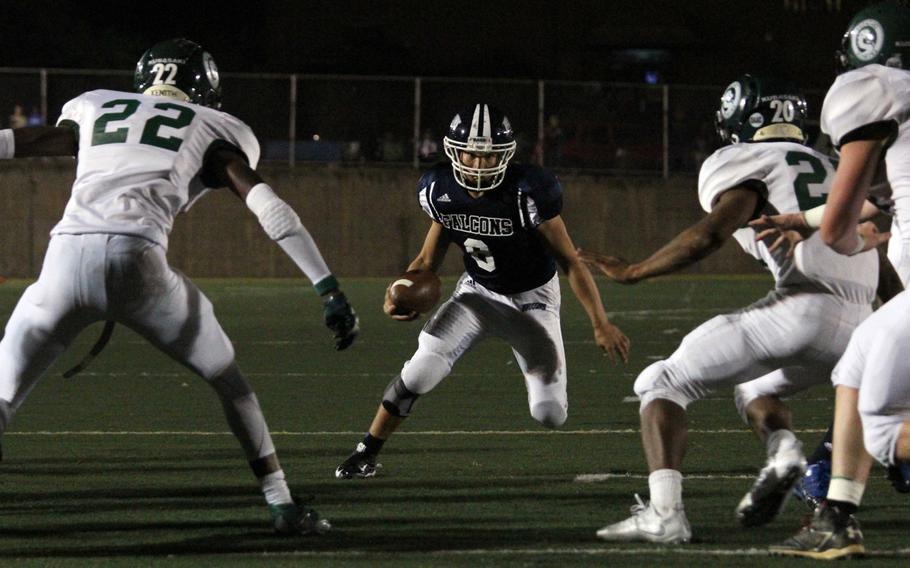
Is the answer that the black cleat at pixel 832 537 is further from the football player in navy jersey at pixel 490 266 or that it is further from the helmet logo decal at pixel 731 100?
the football player in navy jersey at pixel 490 266

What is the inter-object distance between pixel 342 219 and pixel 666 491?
640 inches

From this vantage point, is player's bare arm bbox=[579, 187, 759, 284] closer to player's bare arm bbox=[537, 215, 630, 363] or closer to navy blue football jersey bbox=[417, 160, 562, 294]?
player's bare arm bbox=[537, 215, 630, 363]

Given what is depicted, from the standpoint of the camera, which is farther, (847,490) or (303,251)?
(303,251)

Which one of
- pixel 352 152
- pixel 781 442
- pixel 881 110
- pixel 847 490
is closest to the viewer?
pixel 881 110

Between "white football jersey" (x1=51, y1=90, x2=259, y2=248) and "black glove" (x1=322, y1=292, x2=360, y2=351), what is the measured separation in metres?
0.64

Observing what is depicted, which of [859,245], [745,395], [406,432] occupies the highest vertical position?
[859,245]

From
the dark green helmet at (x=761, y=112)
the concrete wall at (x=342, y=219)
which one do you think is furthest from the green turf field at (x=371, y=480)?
the concrete wall at (x=342, y=219)

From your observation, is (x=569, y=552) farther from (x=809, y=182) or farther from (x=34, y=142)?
(x=34, y=142)

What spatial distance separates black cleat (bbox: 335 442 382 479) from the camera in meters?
6.59

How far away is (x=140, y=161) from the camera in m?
5.14

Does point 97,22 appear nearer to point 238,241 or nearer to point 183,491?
point 238,241

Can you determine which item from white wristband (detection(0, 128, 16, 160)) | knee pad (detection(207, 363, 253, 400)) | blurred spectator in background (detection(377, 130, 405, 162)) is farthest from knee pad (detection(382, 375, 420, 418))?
blurred spectator in background (detection(377, 130, 405, 162))

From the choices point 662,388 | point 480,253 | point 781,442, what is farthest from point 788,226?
point 480,253

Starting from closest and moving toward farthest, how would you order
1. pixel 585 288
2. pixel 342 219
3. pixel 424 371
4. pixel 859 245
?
pixel 859 245
pixel 585 288
pixel 424 371
pixel 342 219
